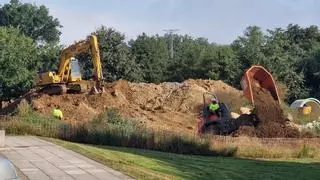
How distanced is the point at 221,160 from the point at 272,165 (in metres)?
1.81

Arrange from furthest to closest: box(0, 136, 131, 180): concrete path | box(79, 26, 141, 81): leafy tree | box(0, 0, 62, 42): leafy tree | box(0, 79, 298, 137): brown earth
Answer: box(0, 0, 62, 42): leafy tree < box(79, 26, 141, 81): leafy tree < box(0, 79, 298, 137): brown earth < box(0, 136, 131, 180): concrete path

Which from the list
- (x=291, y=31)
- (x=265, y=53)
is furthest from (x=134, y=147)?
(x=291, y=31)

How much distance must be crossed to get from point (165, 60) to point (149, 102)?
135ft

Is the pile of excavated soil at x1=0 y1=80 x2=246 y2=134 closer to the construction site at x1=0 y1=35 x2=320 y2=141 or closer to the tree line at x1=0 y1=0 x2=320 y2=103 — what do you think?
the construction site at x1=0 y1=35 x2=320 y2=141

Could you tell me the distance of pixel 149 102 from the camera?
161 feet

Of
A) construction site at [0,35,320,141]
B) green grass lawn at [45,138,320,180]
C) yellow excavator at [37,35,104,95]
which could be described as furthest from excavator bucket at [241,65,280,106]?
yellow excavator at [37,35,104,95]

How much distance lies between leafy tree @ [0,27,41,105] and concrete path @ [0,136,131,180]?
1353 inches

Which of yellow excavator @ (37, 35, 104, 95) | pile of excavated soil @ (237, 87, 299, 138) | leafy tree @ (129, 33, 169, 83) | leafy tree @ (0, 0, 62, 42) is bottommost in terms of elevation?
pile of excavated soil @ (237, 87, 299, 138)

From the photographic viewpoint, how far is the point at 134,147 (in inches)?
961

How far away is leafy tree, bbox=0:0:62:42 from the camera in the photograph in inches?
3952

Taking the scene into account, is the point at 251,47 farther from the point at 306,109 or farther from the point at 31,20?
the point at 31,20

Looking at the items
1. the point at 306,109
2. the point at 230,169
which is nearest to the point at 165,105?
the point at 306,109

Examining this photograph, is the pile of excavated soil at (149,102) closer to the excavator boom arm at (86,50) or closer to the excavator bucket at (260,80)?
the excavator boom arm at (86,50)

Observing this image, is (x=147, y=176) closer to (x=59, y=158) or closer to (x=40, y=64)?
(x=59, y=158)
